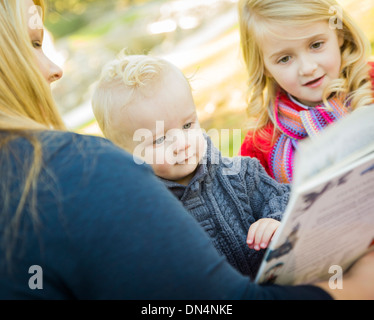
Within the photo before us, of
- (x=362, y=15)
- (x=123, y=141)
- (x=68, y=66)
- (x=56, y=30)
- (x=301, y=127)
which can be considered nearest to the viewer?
(x=123, y=141)

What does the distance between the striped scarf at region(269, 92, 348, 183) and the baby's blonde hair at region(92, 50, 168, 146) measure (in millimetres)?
724

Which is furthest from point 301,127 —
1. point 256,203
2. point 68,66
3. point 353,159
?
point 68,66

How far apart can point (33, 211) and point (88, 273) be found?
0.53 feet

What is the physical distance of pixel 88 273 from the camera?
819 millimetres

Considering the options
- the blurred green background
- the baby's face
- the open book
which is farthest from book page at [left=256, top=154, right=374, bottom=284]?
the blurred green background

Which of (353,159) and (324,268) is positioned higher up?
(353,159)

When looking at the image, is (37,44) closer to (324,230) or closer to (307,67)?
(324,230)

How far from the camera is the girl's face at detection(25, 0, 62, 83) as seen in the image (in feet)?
3.84

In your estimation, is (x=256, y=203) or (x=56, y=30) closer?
(x=256, y=203)

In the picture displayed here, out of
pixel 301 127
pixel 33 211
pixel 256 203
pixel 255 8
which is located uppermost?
pixel 255 8

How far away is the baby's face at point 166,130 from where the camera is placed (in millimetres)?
1612

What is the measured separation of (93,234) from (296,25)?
145 cm

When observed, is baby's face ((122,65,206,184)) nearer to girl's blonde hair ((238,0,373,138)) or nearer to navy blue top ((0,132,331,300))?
girl's blonde hair ((238,0,373,138))

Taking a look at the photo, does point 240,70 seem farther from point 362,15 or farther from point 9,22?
point 9,22
